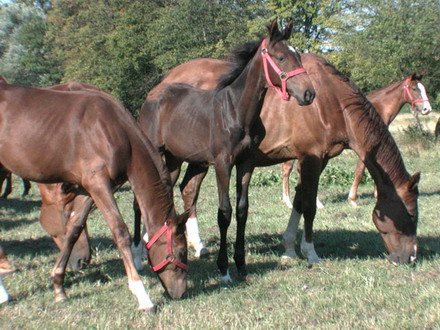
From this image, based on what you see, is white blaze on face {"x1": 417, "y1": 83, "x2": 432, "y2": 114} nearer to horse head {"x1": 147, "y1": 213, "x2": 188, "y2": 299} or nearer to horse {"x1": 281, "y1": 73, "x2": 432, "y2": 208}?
horse {"x1": 281, "y1": 73, "x2": 432, "y2": 208}

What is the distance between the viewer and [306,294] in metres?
5.10

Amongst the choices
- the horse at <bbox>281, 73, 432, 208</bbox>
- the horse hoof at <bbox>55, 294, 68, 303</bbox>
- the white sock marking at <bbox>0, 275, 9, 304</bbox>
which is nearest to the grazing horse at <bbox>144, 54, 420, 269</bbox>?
the horse hoof at <bbox>55, 294, 68, 303</bbox>

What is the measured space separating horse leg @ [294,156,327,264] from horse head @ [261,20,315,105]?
1506mm

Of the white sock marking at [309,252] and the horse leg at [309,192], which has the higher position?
the horse leg at [309,192]

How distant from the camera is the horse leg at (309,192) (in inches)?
255

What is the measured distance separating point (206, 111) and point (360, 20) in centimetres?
3711

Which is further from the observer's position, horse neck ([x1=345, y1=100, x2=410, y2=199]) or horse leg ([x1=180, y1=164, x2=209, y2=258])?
horse leg ([x1=180, y1=164, x2=209, y2=258])

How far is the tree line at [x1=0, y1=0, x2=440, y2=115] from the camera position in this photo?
25.6 meters

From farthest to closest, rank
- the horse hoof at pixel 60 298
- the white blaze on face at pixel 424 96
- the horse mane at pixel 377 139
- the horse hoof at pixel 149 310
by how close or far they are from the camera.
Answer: the white blaze on face at pixel 424 96
the horse mane at pixel 377 139
the horse hoof at pixel 60 298
the horse hoof at pixel 149 310

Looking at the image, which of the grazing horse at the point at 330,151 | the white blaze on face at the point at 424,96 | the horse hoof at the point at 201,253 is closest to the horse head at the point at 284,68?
the grazing horse at the point at 330,151

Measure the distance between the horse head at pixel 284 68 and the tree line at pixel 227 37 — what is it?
20126 mm

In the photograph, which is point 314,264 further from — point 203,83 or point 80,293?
point 203,83

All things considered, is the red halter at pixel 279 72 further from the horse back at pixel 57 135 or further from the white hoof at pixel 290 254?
the white hoof at pixel 290 254

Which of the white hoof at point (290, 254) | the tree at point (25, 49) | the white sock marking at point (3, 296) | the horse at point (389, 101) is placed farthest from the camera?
the tree at point (25, 49)
